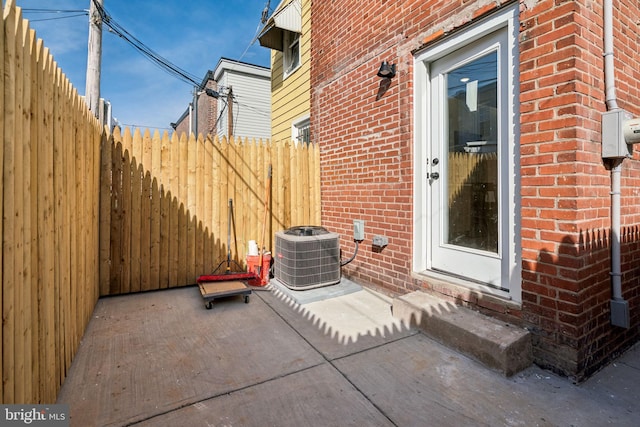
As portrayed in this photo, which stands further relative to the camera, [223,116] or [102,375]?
[223,116]

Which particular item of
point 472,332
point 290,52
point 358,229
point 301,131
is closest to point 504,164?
point 472,332

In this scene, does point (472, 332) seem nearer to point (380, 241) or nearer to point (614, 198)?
point (614, 198)

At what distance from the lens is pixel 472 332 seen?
2439mm

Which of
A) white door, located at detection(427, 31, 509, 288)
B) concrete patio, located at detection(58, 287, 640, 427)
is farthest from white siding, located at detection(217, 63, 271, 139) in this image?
concrete patio, located at detection(58, 287, 640, 427)

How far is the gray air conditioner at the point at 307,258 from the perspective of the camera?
392 centimetres

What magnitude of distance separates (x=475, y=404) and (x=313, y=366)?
108cm

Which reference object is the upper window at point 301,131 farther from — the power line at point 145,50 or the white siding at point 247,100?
the white siding at point 247,100

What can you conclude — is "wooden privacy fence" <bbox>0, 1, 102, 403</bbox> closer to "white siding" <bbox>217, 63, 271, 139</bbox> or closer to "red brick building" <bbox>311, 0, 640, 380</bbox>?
"red brick building" <bbox>311, 0, 640, 380</bbox>

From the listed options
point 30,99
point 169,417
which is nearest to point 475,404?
point 169,417

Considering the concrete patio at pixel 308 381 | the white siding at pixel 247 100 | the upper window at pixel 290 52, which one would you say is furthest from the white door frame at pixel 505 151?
the white siding at pixel 247 100

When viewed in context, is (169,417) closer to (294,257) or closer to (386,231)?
(294,257)

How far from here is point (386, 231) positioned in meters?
3.95

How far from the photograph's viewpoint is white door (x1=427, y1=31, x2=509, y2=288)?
279 centimetres

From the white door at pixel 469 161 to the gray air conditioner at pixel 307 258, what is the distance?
1.26m
